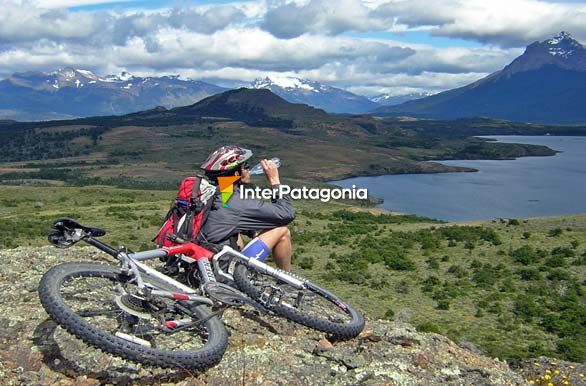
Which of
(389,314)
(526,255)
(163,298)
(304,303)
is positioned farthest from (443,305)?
(163,298)

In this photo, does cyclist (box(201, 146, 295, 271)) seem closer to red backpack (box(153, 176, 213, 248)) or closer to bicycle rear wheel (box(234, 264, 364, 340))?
red backpack (box(153, 176, 213, 248))

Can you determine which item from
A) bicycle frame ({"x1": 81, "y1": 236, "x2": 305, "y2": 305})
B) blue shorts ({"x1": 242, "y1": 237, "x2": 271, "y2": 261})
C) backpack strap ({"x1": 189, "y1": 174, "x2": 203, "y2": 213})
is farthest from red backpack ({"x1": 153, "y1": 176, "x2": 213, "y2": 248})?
blue shorts ({"x1": 242, "y1": 237, "x2": 271, "y2": 261})

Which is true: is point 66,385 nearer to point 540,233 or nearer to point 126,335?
point 126,335

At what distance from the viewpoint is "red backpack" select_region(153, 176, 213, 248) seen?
7.25 m

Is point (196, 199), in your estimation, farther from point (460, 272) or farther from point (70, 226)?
point (460, 272)

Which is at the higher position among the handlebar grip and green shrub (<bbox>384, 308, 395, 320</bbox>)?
the handlebar grip

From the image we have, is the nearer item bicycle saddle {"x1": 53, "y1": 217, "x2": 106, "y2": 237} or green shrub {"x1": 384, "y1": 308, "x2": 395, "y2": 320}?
bicycle saddle {"x1": 53, "y1": 217, "x2": 106, "y2": 237}

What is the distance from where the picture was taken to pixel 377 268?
34250 millimetres

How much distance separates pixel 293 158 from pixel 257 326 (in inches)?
7384

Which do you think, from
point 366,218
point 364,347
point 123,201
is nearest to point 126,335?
point 364,347

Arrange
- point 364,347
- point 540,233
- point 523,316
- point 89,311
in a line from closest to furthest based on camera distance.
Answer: point 89,311 < point 364,347 < point 523,316 < point 540,233

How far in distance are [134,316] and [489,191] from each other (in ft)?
419

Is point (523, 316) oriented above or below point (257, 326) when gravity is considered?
below

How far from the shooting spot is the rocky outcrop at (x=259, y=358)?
5.55 metres
